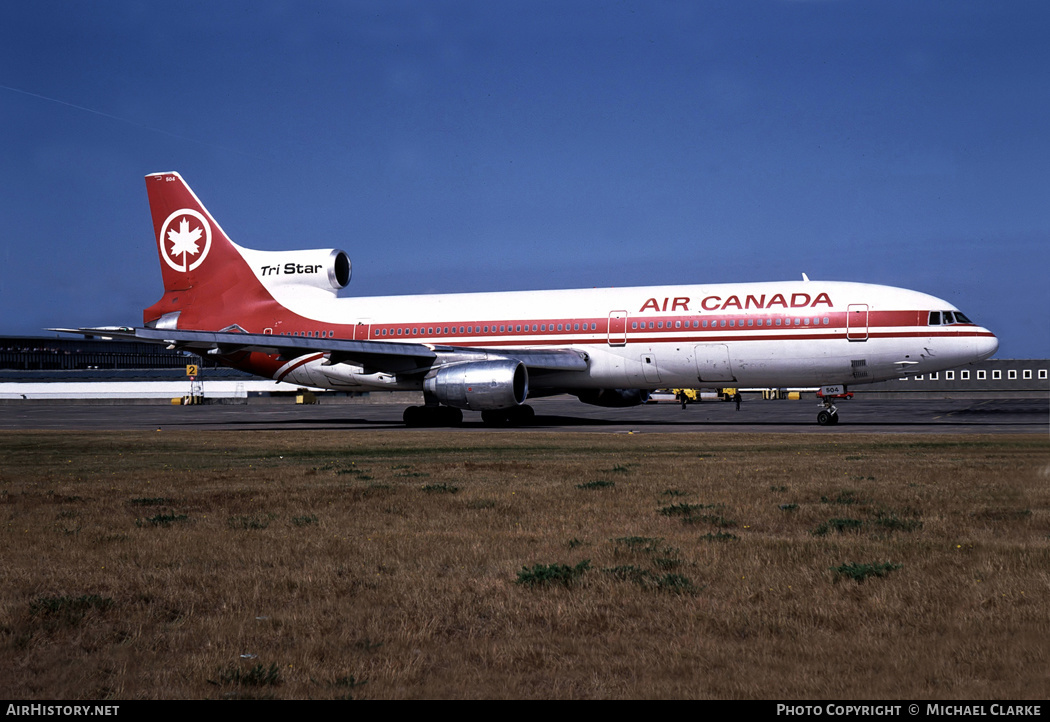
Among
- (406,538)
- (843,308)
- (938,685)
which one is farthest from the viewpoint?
(843,308)

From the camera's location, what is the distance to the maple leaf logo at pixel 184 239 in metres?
38.3

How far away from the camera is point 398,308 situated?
35.7 m

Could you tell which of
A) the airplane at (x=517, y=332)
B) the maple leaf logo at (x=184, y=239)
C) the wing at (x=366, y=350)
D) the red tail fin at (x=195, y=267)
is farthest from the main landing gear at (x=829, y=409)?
the maple leaf logo at (x=184, y=239)

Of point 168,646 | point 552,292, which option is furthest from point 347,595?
point 552,292

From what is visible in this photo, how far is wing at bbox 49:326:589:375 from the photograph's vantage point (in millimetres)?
30688

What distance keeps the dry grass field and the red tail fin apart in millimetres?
25445

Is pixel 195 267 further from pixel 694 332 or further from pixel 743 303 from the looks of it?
pixel 743 303

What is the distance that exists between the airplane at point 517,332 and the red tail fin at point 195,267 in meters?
0.06

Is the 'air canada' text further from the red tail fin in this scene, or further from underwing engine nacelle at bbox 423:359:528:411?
the red tail fin

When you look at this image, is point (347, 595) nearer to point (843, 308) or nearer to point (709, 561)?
point (709, 561)

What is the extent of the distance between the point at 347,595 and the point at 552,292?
2844 cm

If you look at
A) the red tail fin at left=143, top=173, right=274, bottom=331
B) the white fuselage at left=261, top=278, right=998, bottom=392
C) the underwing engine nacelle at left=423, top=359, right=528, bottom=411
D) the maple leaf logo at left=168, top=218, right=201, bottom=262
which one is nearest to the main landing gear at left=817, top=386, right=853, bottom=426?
the white fuselage at left=261, top=278, right=998, bottom=392

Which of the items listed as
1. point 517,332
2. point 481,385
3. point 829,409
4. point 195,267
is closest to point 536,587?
point 481,385

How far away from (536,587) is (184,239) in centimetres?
3559
